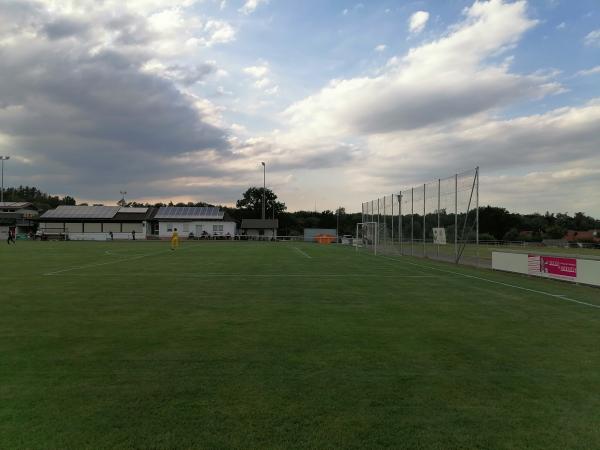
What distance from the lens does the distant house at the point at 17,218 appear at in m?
78.8

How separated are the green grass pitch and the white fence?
487 cm

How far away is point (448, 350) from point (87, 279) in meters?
12.5

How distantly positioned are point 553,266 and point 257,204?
338 ft

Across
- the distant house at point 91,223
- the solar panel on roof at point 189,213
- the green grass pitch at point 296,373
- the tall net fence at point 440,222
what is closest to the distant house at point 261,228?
the solar panel on roof at point 189,213

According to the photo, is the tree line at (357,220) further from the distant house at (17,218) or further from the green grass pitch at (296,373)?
the green grass pitch at (296,373)

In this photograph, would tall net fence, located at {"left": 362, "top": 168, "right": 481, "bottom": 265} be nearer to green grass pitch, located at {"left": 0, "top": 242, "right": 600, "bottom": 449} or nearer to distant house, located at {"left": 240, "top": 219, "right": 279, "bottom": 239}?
green grass pitch, located at {"left": 0, "top": 242, "right": 600, "bottom": 449}

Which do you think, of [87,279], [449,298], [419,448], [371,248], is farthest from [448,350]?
[371,248]

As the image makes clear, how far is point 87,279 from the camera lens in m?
15.1

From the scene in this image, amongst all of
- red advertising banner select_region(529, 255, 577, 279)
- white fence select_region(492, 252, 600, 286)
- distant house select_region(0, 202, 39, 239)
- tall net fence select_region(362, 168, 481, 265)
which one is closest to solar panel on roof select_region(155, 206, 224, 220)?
distant house select_region(0, 202, 39, 239)

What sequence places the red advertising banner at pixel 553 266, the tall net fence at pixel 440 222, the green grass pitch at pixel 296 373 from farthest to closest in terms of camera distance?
the tall net fence at pixel 440 222 < the red advertising banner at pixel 553 266 < the green grass pitch at pixel 296 373

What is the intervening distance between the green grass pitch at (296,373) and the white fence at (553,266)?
4874mm

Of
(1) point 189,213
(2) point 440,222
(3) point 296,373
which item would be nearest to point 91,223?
(1) point 189,213

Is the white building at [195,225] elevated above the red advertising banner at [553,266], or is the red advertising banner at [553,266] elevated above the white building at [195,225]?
the white building at [195,225]

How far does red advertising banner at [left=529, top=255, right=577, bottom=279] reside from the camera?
15734 millimetres
